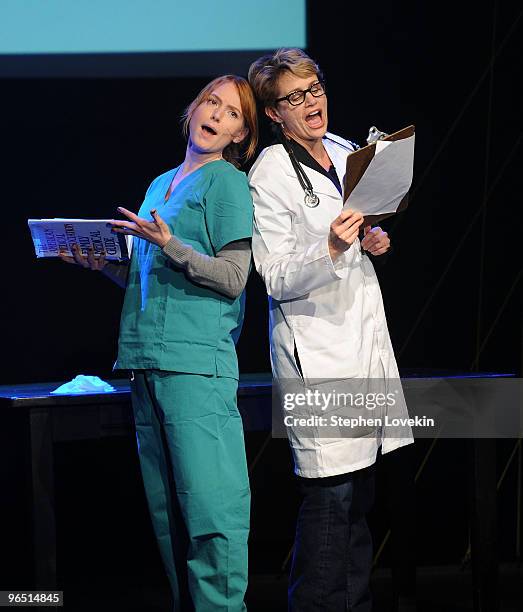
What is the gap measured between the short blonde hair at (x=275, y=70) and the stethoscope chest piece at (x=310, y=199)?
221 millimetres

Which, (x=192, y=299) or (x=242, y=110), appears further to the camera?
(x=242, y=110)

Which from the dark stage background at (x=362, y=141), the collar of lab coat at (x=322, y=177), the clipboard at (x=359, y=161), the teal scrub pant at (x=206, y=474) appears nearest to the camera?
the clipboard at (x=359, y=161)

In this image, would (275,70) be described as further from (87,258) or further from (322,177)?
(87,258)

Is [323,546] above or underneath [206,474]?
underneath

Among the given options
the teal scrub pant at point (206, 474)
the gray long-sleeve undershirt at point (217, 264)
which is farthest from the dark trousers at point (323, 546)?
the gray long-sleeve undershirt at point (217, 264)

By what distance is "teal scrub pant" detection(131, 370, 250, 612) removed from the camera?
5.77ft

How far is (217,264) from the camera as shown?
175cm

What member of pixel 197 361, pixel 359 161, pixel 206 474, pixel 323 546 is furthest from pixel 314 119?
pixel 323 546

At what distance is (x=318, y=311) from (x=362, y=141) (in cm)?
127

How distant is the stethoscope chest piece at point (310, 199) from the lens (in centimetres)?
183

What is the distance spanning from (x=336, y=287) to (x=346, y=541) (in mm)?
506

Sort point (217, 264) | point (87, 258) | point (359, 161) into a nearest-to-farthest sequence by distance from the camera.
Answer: point (359, 161) → point (217, 264) → point (87, 258)

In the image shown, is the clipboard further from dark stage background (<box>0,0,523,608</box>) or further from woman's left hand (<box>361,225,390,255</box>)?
dark stage background (<box>0,0,523,608</box>)

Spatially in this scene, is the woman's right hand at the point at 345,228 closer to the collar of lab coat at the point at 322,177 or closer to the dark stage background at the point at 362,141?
the collar of lab coat at the point at 322,177
